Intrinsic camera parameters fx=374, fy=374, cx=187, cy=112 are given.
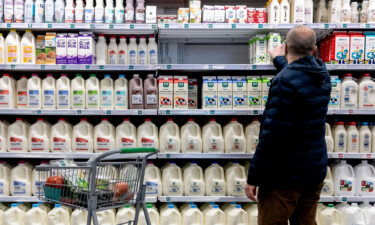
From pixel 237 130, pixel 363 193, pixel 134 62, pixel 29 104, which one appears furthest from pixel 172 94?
pixel 363 193

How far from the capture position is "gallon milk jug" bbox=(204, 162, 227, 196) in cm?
358

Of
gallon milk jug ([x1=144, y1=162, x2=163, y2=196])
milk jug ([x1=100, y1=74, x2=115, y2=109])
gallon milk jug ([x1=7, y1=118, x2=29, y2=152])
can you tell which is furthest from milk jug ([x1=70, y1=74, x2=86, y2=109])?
gallon milk jug ([x1=144, y1=162, x2=163, y2=196])

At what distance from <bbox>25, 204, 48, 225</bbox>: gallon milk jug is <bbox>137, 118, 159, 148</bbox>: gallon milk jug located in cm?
108

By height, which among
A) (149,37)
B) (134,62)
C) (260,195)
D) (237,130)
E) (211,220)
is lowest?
(211,220)

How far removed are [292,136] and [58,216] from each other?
234 centimetres

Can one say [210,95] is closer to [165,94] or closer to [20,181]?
[165,94]

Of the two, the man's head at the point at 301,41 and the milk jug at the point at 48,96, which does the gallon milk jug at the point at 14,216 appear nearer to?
the milk jug at the point at 48,96

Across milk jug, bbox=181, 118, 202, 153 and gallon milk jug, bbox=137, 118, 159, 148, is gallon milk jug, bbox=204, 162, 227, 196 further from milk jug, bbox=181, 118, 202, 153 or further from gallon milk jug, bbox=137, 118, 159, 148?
gallon milk jug, bbox=137, 118, 159, 148

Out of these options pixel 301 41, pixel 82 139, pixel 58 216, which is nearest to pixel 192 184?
pixel 82 139

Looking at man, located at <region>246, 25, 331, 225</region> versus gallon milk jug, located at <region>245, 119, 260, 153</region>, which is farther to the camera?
gallon milk jug, located at <region>245, 119, 260, 153</region>

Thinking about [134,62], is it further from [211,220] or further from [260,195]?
[260,195]

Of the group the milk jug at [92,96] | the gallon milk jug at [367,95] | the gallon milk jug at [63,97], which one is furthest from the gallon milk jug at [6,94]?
the gallon milk jug at [367,95]

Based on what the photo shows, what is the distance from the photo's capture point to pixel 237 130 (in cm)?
366

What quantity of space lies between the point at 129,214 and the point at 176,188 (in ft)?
1.63
